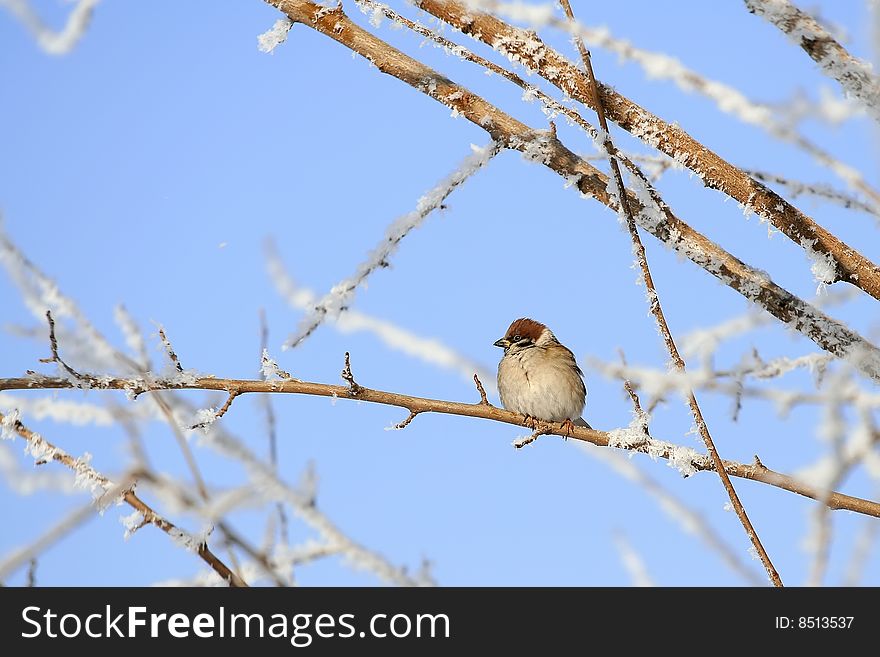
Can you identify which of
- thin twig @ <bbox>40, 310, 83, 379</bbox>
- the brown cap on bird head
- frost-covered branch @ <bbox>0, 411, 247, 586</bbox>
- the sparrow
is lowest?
frost-covered branch @ <bbox>0, 411, 247, 586</bbox>

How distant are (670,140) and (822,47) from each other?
0.42 meters

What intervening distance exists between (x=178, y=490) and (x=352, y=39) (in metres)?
1.40

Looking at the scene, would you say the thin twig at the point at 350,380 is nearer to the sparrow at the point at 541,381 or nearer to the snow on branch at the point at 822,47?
the snow on branch at the point at 822,47

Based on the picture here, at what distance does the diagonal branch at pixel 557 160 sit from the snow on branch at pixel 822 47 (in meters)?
0.50

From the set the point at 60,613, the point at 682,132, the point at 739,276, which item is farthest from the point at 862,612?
the point at 60,613

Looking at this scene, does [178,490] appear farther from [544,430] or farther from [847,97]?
[847,97]

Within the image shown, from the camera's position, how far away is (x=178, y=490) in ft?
8.40

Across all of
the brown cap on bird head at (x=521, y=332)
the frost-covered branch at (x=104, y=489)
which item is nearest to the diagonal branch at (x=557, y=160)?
the frost-covered branch at (x=104, y=489)

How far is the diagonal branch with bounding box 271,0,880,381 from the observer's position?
192 cm

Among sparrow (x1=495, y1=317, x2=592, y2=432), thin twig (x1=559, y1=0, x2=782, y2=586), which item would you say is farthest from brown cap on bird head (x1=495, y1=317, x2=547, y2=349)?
thin twig (x1=559, y1=0, x2=782, y2=586)

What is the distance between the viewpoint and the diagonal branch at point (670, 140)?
184 centimetres

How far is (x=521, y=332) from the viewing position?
585 centimetres

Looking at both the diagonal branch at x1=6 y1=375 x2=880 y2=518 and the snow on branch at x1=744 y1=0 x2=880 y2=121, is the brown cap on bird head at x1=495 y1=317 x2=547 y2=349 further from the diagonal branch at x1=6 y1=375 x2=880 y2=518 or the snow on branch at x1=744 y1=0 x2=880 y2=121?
the snow on branch at x1=744 y1=0 x2=880 y2=121

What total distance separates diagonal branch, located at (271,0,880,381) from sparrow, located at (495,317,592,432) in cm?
309
